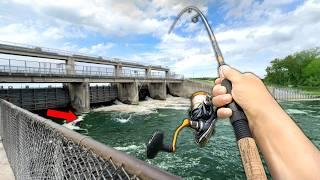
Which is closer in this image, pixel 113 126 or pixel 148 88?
pixel 113 126

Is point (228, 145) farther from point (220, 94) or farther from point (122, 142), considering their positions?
point (220, 94)

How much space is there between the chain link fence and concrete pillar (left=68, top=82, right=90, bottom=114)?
32265 mm

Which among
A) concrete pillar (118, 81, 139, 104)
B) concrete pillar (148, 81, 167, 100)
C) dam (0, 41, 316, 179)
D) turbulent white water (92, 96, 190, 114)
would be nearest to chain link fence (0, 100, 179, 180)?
dam (0, 41, 316, 179)

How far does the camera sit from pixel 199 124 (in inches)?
63.7

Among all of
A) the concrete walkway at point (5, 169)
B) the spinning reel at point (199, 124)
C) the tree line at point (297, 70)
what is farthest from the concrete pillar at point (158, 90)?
the spinning reel at point (199, 124)

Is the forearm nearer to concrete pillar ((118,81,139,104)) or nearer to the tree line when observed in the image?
concrete pillar ((118,81,139,104))

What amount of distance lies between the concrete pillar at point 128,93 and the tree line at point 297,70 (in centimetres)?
5351

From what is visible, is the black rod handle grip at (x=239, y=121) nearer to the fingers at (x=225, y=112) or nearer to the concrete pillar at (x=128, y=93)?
the fingers at (x=225, y=112)

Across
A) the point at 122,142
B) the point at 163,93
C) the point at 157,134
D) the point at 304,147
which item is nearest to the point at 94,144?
the point at 157,134

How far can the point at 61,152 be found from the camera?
2324mm

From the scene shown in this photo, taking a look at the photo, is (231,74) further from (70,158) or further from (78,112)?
(78,112)

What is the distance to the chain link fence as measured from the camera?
1284 mm

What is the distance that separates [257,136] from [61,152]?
173cm

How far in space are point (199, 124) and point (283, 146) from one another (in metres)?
0.61
